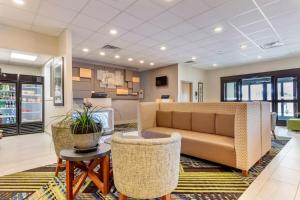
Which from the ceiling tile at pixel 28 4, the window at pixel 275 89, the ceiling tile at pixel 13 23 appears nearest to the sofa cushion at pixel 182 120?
the ceiling tile at pixel 28 4

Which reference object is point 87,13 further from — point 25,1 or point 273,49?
point 273,49

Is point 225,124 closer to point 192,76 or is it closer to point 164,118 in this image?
point 164,118

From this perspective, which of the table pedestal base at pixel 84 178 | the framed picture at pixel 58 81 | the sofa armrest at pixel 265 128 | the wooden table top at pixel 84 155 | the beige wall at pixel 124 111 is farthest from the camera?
the beige wall at pixel 124 111

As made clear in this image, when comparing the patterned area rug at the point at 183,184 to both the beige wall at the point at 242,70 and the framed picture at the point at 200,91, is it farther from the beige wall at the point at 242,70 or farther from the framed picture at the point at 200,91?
the framed picture at the point at 200,91

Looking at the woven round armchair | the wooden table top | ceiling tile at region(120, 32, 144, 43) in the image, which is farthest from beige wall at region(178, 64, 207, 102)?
the woven round armchair

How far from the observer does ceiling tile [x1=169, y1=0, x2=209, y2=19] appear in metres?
3.15

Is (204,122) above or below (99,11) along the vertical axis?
below

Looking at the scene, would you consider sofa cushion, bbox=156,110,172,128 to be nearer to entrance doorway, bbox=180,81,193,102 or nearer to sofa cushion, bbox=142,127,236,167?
sofa cushion, bbox=142,127,236,167

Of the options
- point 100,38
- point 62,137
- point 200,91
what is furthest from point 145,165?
point 200,91

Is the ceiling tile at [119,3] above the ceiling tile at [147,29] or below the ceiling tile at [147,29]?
below

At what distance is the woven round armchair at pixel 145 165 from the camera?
132 centimetres

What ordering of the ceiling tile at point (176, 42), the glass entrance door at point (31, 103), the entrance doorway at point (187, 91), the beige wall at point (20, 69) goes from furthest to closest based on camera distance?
the entrance doorway at point (187, 91) < the beige wall at point (20, 69) < the glass entrance door at point (31, 103) < the ceiling tile at point (176, 42)

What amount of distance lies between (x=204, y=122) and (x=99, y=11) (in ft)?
10.0

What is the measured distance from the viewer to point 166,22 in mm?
3896
